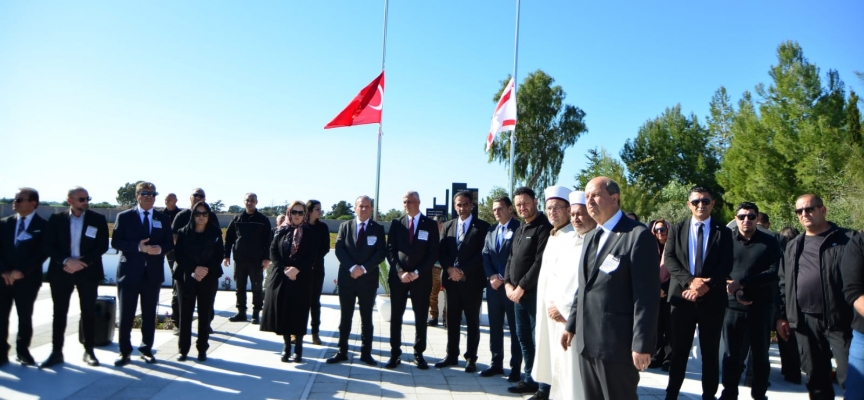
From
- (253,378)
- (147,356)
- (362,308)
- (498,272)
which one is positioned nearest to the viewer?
(253,378)

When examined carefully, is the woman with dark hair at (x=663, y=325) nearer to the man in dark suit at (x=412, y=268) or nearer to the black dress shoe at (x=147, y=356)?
the man in dark suit at (x=412, y=268)

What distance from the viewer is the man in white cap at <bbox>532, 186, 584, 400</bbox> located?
4.48 metres

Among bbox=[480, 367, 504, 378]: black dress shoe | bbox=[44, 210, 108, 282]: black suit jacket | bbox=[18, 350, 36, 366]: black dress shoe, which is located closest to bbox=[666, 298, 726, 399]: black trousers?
bbox=[480, 367, 504, 378]: black dress shoe

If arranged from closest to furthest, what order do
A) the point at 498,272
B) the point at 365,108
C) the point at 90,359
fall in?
the point at 90,359, the point at 498,272, the point at 365,108

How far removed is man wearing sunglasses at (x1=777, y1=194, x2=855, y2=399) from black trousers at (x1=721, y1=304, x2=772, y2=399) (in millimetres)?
325

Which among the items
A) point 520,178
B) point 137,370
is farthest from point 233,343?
point 520,178

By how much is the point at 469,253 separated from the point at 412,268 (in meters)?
0.67

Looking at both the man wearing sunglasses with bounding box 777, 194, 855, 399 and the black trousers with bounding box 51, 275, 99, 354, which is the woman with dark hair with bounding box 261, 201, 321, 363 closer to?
the black trousers with bounding box 51, 275, 99, 354

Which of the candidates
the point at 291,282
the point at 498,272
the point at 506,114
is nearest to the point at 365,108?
the point at 506,114

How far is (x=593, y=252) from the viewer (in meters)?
3.70

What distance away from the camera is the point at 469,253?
667cm

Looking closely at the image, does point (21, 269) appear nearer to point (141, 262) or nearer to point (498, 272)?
point (141, 262)

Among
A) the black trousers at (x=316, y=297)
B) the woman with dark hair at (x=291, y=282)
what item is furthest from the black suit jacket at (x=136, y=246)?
the black trousers at (x=316, y=297)

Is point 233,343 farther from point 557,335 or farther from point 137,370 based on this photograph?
point 557,335
